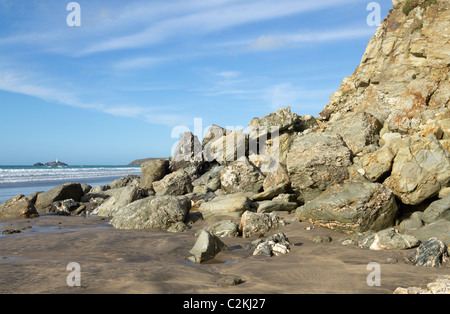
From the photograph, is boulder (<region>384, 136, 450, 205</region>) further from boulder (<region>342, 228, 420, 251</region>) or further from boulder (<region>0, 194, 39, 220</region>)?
boulder (<region>0, 194, 39, 220</region>)

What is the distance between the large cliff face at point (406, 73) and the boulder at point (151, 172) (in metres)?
9.27

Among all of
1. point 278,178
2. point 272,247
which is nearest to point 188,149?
point 278,178

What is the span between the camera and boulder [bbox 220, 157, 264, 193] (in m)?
15.1

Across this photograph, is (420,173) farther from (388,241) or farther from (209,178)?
(209,178)

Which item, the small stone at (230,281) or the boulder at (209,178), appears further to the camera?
the boulder at (209,178)

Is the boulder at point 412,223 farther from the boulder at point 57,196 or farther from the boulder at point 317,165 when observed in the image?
the boulder at point 57,196

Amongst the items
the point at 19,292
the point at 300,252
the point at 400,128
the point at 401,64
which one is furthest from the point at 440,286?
the point at 401,64

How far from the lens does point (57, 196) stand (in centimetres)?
1628

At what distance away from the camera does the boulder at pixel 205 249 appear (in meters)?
7.05

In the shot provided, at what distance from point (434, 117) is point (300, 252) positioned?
37.7 ft

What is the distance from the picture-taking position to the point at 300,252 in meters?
7.40

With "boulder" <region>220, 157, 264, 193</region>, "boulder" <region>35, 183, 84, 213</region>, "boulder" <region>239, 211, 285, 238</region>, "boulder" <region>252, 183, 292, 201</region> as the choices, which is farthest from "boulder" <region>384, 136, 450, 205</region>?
"boulder" <region>35, 183, 84, 213</region>

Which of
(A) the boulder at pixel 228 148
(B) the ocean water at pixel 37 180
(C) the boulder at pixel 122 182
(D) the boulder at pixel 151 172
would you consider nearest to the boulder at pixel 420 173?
(A) the boulder at pixel 228 148

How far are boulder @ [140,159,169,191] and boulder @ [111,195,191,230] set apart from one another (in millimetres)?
6515
